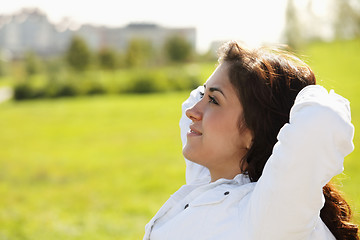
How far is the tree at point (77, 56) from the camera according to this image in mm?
27109

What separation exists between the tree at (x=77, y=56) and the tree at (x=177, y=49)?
25.1ft

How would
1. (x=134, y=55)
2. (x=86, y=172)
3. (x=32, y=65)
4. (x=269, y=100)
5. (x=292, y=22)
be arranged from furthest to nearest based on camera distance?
(x=32, y=65) → (x=134, y=55) → (x=292, y=22) → (x=86, y=172) → (x=269, y=100)

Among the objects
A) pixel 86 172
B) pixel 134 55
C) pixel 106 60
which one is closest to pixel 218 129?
pixel 86 172

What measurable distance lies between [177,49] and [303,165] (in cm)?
3262

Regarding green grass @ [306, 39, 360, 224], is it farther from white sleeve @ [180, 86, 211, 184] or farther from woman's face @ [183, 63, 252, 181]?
woman's face @ [183, 63, 252, 181]

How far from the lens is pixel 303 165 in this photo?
38.0 inches

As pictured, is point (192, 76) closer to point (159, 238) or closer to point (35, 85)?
point (35, 85)

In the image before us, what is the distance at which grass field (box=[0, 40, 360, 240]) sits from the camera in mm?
4558

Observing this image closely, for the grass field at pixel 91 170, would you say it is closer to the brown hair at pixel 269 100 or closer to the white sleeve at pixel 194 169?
the brown hair at pixel 269 100

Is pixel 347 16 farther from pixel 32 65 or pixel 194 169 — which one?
pixel 32 65

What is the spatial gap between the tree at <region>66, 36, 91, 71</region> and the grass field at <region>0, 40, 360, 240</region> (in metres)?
12.0

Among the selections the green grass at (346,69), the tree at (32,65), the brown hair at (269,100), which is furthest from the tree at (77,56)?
the brown hair at (269,100)

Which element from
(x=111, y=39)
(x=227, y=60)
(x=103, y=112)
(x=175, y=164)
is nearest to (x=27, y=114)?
(x=103, y=112)

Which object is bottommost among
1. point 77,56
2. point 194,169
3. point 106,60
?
point 106,60
